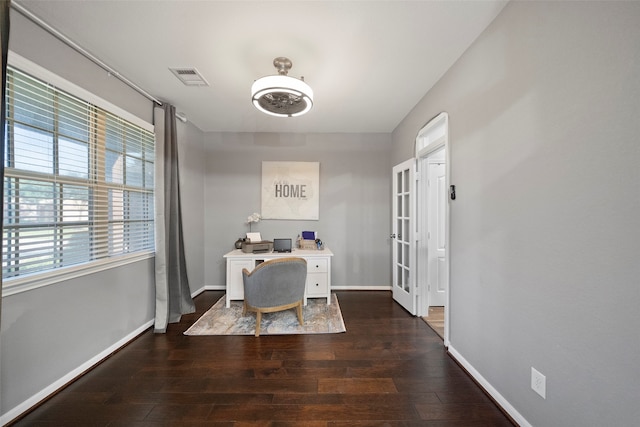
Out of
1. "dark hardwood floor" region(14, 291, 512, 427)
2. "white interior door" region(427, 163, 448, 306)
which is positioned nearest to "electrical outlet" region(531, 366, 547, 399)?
"dark hardwood floor" region(14, 291, 512, 427)

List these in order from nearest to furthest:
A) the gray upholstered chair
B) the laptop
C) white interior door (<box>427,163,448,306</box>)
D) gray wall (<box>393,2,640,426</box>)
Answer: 1. gray wall (<box>393,2,640,426</box>)
2. the gray upholstered chair
3. white interior door (<box>427,163,448,306</box>)
4. the laptop

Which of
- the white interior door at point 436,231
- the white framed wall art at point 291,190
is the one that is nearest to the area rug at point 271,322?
the white interior door at point 436,231

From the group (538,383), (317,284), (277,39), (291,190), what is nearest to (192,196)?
(291,190)

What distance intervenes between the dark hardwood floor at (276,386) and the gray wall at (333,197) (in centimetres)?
161

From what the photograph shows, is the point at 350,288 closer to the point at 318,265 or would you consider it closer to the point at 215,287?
the point at 318,265

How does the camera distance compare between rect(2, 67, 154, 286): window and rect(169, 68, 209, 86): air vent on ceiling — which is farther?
rect(169, 68, 209, 86): air vent on ceiling

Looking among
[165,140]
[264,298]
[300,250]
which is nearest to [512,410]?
[264,298]

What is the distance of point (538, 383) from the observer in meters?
1.34

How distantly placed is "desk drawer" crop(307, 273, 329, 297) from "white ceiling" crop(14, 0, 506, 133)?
7.62 ft

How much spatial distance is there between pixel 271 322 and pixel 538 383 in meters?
2.33

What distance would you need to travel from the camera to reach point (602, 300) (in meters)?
1.04

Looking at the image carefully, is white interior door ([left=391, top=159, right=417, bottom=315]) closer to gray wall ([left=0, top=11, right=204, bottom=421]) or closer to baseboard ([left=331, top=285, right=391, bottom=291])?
baseboard ([left=331, top=285, right=391, bottom=291])

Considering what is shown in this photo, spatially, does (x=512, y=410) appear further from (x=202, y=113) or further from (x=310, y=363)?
(x=202, y=113)

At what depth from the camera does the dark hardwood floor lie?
1.53 meters
